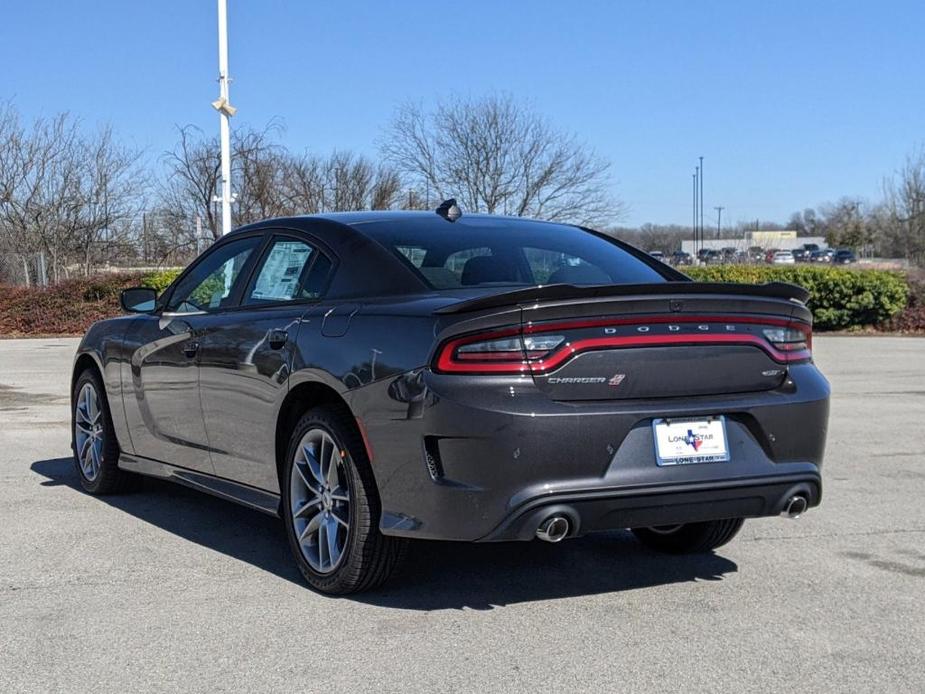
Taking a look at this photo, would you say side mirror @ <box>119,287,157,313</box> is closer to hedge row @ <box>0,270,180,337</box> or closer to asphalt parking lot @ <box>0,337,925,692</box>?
asphalt parking lot @ <box>0,337,925,692</box>

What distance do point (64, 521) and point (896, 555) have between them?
13.8 ft

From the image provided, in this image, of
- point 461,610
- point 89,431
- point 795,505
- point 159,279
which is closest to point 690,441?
point 795,505

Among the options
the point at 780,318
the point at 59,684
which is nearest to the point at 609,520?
the point at 780,318

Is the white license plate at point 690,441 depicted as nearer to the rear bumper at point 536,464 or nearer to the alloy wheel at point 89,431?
the rear bumper at point 536,464

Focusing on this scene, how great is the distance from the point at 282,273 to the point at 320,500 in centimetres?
121

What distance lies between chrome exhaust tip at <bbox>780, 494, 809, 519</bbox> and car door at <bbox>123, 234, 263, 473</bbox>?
271 cm

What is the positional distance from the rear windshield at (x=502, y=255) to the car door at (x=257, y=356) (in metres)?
0.41

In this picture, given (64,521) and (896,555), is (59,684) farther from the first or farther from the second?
(896,555)

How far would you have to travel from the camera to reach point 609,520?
14.0 ft

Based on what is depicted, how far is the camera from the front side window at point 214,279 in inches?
233

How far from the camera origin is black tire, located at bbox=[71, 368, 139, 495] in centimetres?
687

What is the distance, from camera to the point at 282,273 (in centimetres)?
552

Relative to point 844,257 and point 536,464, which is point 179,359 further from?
point 844,257

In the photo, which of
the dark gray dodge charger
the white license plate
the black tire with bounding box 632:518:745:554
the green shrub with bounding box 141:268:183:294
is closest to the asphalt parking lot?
the black tire with bounding box 632:518:745:554
